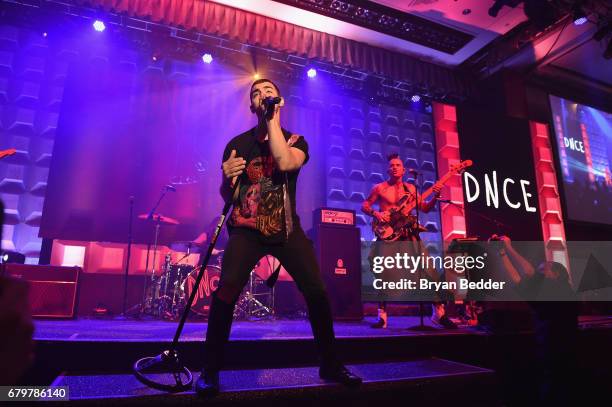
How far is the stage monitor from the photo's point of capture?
28.3 ft

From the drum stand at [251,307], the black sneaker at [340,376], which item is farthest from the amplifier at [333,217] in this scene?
the black sneaker at [340,376]

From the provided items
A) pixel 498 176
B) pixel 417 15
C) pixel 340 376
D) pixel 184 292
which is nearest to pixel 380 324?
pixel 340 376

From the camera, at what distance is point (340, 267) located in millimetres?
5328

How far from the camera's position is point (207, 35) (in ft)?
22.2

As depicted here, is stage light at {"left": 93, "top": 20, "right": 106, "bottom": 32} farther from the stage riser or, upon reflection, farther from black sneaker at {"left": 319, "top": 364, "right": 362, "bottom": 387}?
black sneaker at {"left": 319, "top": 364, "right": 362, "bottom": 387}

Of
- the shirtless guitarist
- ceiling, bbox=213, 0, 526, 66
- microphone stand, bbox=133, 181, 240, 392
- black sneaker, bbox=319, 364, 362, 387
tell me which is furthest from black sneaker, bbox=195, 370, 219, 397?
ceiling, bbox=213, 0, 526, 66

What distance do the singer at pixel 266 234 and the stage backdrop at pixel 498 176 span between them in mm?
6356

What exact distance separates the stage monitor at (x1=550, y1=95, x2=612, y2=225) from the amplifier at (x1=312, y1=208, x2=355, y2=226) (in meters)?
5.83

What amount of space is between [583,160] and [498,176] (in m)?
2.65

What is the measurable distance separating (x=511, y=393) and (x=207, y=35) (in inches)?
271

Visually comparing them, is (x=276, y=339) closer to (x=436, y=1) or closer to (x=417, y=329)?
(x=417, y=329)

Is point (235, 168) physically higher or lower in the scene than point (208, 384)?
higher

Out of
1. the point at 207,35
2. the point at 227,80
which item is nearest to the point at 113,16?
the point at 207,35

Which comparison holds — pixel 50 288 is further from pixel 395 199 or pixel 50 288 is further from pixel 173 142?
pixel 395 199
